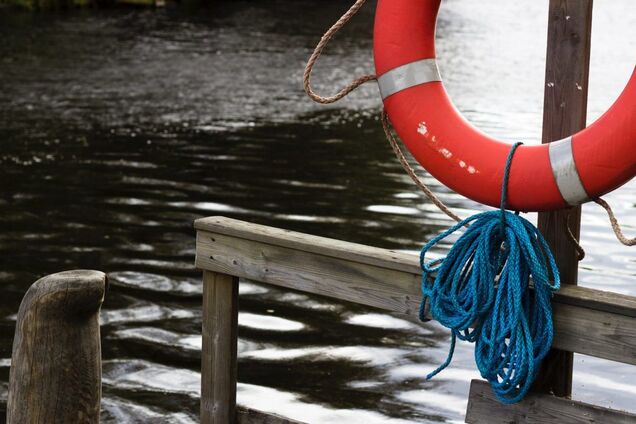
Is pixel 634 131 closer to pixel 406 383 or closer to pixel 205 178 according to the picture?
pixel 406 383

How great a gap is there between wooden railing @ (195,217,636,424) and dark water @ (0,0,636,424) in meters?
0.86

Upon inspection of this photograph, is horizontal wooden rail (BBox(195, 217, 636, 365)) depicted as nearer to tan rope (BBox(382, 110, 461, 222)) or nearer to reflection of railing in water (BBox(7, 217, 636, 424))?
reflection of railing in water (BBox(7, 217, 636, 424))

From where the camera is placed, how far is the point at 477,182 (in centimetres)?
259

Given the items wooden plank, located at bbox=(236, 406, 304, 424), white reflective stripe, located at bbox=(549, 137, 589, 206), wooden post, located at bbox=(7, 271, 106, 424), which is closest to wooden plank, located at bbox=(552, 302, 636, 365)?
white reflective stripe, located at bbox=(549, 137, 589, 206)

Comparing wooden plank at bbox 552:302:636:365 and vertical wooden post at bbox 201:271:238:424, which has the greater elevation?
wooden plank at bbox 552:302:636:365

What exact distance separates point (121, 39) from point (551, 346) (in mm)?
15282

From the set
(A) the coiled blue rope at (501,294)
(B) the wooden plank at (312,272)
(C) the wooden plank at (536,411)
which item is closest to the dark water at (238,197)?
(B) the wooden plank at (312,272)

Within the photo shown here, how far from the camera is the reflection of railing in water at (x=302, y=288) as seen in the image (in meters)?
2.44

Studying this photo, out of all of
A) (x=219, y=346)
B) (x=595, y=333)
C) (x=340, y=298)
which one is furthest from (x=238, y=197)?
(x=595, y=333)

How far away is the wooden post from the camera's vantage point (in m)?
2.49

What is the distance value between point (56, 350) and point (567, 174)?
4.00ft

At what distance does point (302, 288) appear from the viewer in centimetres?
284

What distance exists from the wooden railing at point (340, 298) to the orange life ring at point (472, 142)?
236 millimetres

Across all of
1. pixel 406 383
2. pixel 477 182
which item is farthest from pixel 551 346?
pixel 406 383
